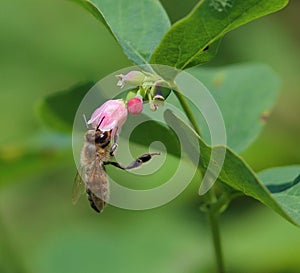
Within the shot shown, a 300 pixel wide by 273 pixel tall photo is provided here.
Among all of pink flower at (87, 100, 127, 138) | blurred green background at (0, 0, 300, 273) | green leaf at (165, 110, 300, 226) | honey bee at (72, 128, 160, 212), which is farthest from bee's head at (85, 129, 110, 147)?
blurred green background at (0, 0, 300, 273)

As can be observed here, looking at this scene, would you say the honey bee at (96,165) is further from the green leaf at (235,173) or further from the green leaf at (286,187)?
the green leaf at (286,187)

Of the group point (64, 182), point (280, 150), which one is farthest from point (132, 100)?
point (64, 182)

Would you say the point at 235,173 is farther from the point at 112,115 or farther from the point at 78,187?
the point at 78,187

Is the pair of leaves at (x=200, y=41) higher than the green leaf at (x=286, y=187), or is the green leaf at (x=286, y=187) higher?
the pair of leaves at (x=200, y=41)

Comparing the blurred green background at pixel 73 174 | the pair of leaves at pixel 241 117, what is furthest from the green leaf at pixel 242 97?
the blurred green background at pixel 73 174

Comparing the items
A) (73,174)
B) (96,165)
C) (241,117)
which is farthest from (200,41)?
(73,174)
